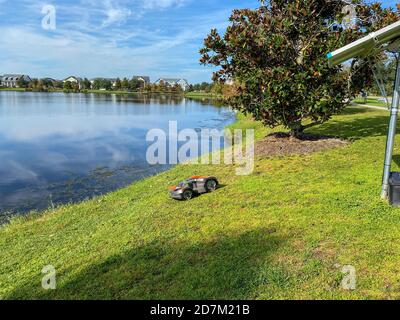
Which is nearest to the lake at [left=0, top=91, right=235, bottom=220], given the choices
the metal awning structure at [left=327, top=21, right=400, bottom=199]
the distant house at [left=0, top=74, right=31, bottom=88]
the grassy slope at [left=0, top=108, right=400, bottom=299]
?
the grassy slope at [left=0, top=108, right=400, bottom=299]

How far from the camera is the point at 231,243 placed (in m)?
6.49

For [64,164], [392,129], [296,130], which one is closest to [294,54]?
A: [296,130]

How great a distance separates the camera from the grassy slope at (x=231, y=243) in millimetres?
5141

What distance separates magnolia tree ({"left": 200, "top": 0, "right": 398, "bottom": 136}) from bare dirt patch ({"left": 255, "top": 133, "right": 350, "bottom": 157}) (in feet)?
3.13

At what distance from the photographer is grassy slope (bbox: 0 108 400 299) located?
5.14 metres

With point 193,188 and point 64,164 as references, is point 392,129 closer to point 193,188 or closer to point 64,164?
point 193,188

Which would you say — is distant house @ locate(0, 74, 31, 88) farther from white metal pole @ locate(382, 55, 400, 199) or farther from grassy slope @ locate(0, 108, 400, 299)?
white metal pole @ locate(382, 55, 400, 199)

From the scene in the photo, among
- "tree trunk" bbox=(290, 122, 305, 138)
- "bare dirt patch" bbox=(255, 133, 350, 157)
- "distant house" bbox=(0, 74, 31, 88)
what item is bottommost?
"bare dirt patch" bbox=(255, 133, 350, 157)

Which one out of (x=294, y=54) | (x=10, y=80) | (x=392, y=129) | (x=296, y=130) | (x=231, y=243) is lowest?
(x=231, y=243)

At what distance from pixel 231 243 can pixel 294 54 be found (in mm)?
10023

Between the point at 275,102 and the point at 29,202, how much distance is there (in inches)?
423

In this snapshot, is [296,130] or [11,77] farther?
[11,77]

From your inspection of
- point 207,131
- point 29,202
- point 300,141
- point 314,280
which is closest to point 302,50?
point 300,141

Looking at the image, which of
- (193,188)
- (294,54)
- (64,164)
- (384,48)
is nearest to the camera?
(384,48)
